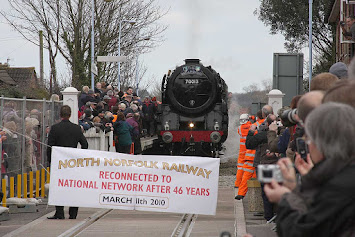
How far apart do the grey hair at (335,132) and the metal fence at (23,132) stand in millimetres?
10445

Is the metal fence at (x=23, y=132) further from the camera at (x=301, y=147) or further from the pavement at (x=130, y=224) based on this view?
the camera at (x=301, y=147)

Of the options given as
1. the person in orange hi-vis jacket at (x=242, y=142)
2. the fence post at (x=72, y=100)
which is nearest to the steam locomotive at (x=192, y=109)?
the fence post at (x=72, y=100)

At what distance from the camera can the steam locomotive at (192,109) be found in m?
26.1

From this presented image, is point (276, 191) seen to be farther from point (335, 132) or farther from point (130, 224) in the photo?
point (130, 224)

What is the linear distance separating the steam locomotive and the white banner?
14.0m

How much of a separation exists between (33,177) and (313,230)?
13.2 m

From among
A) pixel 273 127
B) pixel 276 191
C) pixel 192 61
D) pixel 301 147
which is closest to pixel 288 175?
pixel 276 191

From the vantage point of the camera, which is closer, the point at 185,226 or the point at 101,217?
the point at 185,226

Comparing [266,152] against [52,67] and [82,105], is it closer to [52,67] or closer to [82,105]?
[82,105]

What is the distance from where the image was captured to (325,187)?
11.4 feet

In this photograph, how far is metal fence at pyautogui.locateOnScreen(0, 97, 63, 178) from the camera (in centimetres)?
1439

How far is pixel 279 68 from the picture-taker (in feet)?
63.1

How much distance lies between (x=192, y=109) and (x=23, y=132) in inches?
432

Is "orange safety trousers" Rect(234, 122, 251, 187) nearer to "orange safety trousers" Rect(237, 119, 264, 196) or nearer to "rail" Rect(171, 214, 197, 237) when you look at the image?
"orange safety trousers" Rect(237, 119, 264, 196)
